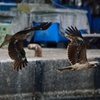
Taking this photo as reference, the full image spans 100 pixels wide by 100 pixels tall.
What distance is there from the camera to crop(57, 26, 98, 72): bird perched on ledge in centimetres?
784

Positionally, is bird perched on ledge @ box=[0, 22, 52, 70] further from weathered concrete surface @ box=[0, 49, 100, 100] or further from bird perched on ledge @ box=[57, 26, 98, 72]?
weathered concrete surface @ box=[0, 49, 100, 100]

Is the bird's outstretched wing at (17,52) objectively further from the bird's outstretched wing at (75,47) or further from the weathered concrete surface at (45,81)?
the weathered concrete surface at (45,81)

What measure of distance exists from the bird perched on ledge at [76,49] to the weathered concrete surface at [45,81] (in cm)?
102

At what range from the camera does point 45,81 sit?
9188mm

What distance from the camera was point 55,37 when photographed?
44.9ft

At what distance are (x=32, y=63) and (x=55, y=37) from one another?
474 cm

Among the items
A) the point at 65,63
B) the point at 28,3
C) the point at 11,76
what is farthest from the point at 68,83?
the point at 28,3

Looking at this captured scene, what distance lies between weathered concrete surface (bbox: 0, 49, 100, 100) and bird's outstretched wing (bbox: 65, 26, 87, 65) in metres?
1.12

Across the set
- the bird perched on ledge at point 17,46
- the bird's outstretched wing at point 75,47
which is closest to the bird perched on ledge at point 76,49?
the bird's outstretched wing at point 75,47

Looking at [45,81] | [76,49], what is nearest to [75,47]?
[76,49]

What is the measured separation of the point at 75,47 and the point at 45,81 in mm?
1435

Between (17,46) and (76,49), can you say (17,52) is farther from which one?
(76,49)

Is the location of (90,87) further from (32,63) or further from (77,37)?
(77,37)

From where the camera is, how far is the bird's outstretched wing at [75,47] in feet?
25.7
